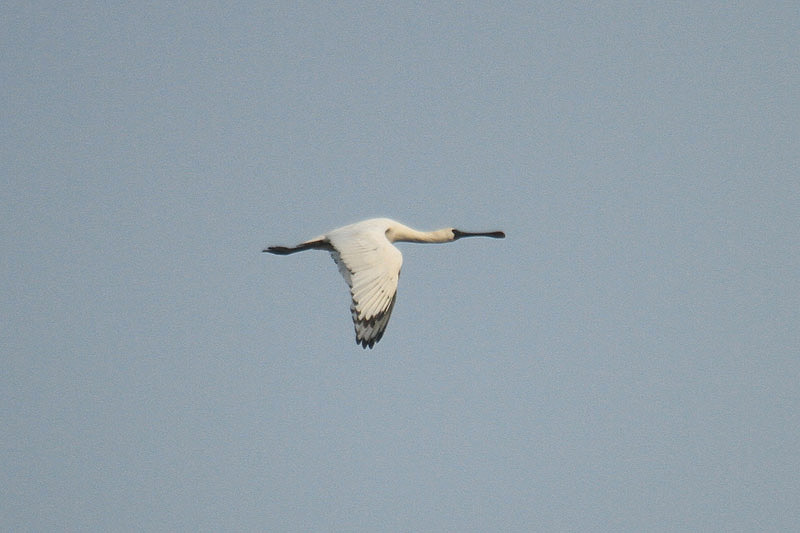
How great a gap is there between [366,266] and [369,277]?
287 millimetres

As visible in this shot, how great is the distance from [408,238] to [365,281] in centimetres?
479

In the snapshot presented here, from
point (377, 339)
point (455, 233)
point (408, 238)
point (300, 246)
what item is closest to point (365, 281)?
point (377, 339)

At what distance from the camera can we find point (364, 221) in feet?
70.3

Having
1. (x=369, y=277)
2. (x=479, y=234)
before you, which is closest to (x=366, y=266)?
(x=369, y=277)

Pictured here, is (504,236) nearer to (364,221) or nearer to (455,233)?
(455,233)

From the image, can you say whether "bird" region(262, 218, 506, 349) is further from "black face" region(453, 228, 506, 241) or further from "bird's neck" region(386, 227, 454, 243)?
"black face" region(453, 228, 506, 241)

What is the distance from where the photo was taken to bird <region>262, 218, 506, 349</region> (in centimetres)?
1778

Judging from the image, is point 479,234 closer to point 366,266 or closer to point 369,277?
point 366,266

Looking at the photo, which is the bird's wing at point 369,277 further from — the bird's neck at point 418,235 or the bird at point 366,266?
the bird's neck at point 418,235

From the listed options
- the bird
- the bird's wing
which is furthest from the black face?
the bird's wing

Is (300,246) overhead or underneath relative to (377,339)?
overhead

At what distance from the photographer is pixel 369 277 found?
18328 millimetres

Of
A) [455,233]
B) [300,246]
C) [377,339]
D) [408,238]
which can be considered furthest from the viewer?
[455,233]

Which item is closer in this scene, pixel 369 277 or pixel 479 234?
pixel 369 277
